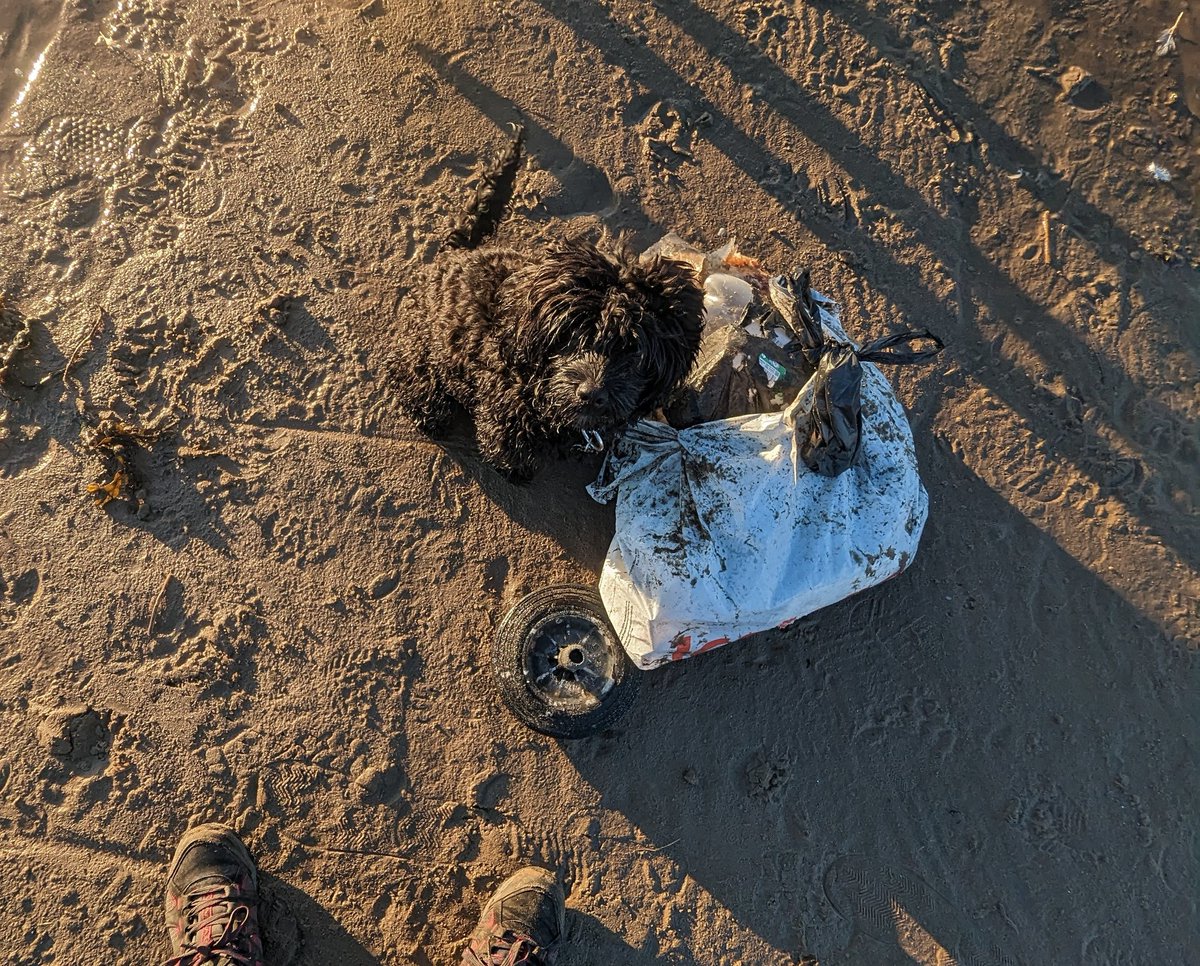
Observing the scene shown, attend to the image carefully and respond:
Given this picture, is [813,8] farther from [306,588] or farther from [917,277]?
[306,588]

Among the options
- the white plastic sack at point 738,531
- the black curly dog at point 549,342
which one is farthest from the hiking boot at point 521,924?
the black curly dog at point 549,342

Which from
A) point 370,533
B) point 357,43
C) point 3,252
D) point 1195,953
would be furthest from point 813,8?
point 1195,953

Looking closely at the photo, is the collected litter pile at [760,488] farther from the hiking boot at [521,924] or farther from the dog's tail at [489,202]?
the hiking boot at [521,924]

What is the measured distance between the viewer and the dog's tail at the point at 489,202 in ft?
10.0

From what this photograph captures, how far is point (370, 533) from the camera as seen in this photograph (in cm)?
312

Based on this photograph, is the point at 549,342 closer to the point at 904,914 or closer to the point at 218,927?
the point at 218,927

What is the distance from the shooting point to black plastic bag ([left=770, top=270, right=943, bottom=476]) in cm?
257

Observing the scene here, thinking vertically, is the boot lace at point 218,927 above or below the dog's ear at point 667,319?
below

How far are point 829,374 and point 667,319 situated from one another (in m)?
0.83

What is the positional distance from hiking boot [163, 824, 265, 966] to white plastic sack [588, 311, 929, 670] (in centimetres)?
193

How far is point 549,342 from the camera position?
6.91ft

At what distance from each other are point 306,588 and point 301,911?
1398 mm

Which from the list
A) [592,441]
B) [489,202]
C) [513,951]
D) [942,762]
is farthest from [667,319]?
[513,951]

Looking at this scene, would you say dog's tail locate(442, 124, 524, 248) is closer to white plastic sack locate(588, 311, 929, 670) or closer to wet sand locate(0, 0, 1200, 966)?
wet sand locate(0, 0, 1200, 966)
